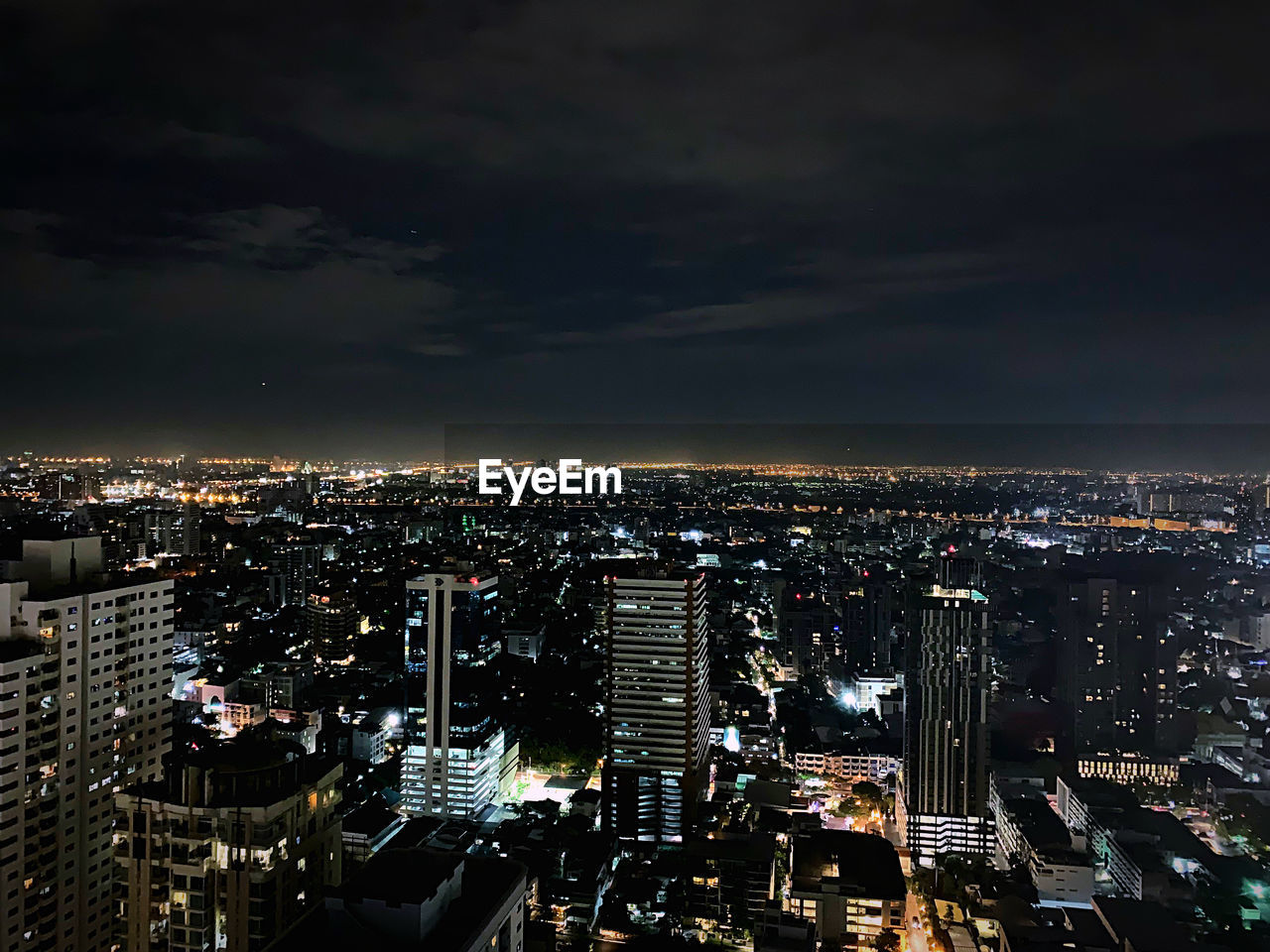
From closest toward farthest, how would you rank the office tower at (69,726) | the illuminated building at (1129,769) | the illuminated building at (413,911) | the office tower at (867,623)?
the illuminated building at (413,911) < the office tower at (69,726) < the illuminated building at (1129,769) < the office tower at (867,623)

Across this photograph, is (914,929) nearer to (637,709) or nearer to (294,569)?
(637,709)

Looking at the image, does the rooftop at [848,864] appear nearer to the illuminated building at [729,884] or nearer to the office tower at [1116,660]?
the illuminated building at [729,884]

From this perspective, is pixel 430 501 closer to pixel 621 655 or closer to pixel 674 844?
pixel 621 655

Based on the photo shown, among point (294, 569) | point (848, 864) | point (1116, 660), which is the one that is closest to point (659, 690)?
point (848, 864)

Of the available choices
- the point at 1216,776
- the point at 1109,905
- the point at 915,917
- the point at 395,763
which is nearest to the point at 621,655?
the point at 395,763

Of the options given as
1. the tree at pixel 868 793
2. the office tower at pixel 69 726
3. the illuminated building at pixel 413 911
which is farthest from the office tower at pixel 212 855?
the tree at pixel 868 793

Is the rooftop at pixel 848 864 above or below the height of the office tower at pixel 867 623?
below
